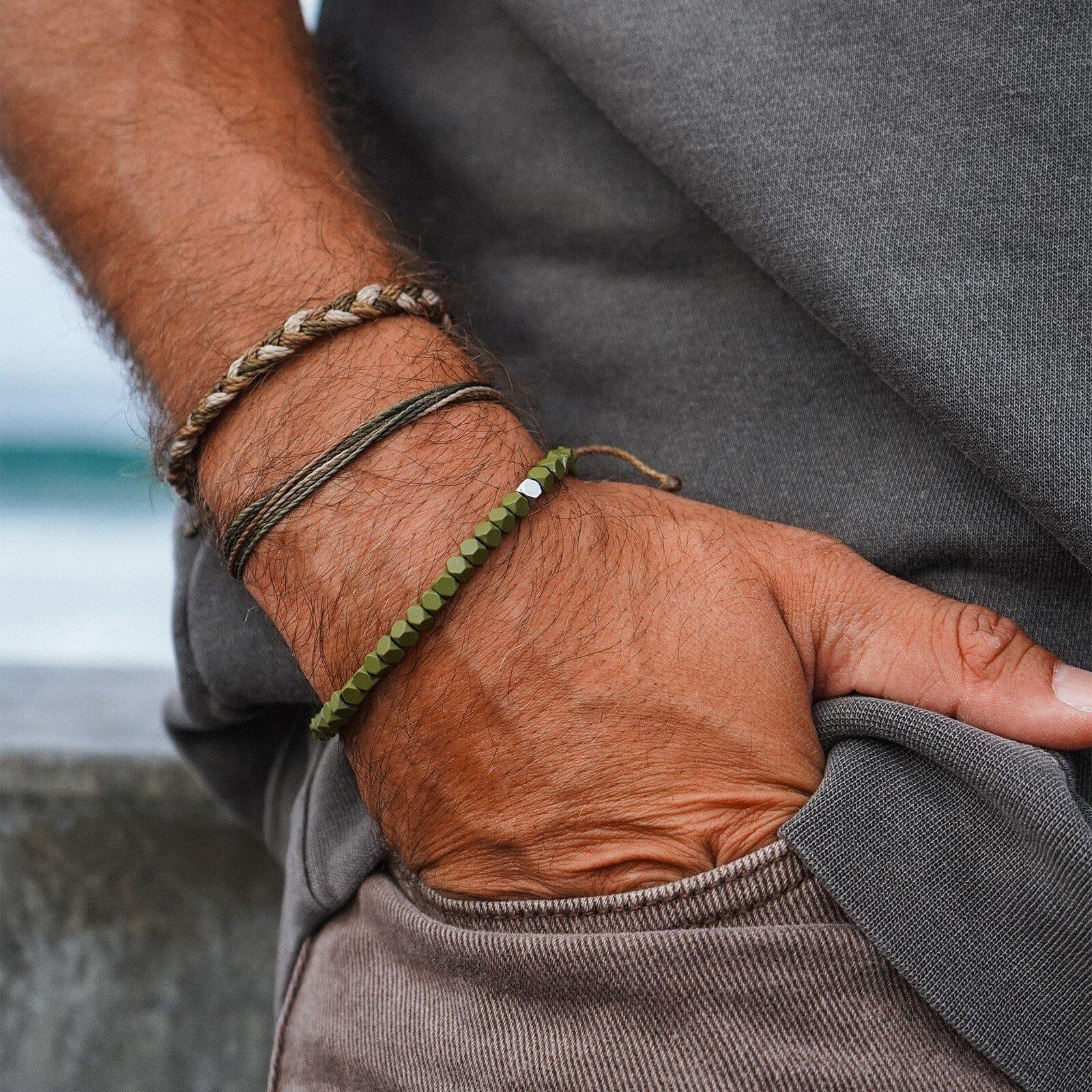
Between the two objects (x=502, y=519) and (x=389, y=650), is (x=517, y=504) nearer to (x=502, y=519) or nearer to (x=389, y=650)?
(x=502, y=519)

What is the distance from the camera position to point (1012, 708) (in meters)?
0.67

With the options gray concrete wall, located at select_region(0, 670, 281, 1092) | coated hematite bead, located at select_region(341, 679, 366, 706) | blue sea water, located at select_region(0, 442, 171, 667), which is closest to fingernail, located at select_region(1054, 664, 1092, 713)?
coated hematite bead, located at select_region(341, 679, 366, 706)

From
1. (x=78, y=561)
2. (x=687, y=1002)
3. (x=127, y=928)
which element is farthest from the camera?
(x=78, y=561)

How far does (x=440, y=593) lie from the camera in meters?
0.66

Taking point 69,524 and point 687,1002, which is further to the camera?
point 69,524

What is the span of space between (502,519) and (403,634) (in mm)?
102

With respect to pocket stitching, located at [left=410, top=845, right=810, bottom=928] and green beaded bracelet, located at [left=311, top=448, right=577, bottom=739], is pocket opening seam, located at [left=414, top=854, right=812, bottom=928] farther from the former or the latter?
green beaded bracelet, located at [left=311, top=448, right=577, bottom=739]

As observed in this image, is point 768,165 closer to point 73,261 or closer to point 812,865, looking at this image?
point 812,865

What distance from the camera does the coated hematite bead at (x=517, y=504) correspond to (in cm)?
69

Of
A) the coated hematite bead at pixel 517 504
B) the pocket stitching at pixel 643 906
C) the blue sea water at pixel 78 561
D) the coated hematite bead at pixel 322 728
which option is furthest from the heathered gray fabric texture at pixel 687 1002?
the blue sea water at pixel 78 561

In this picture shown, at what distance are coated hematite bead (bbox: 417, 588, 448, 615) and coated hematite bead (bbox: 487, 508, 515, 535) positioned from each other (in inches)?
2.4

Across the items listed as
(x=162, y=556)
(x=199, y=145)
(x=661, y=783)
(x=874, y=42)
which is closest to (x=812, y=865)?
(x=661, y=783)

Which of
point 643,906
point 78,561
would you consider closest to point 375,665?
point 643,906

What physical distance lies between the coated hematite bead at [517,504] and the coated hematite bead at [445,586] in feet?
0.21
